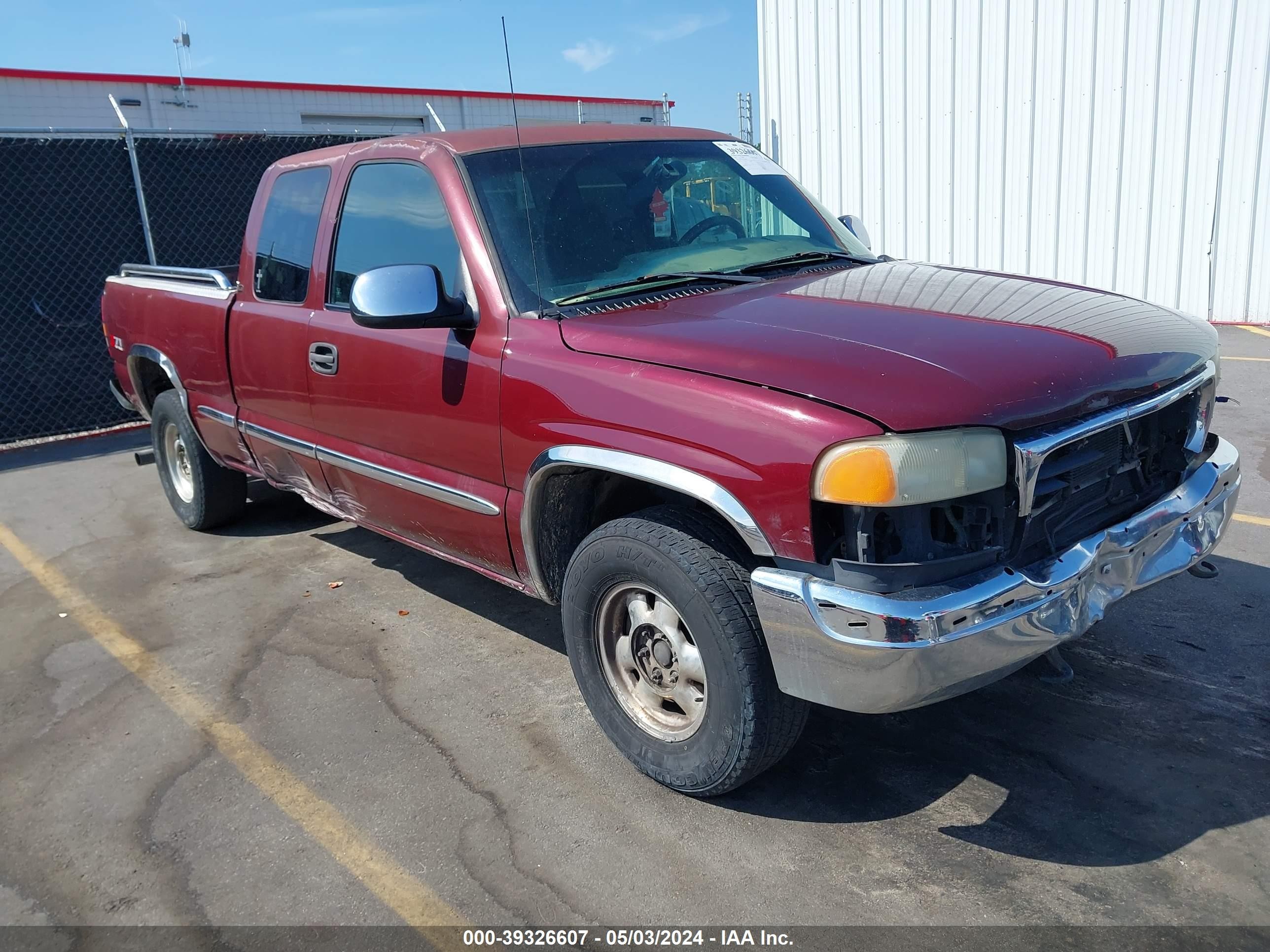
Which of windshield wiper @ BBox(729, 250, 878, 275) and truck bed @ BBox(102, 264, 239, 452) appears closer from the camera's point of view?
windshield wiper @ BBox(729, 250, 878, 275)

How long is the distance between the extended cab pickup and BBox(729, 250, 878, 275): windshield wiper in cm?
3

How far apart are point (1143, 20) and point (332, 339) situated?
9.20 metres

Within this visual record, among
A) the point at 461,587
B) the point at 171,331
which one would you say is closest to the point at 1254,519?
the point at 461,587

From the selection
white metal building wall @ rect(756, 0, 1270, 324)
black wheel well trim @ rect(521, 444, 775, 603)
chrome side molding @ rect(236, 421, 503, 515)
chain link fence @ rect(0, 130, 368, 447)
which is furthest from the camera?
white metal building wall @ rect(756, 0, 1270, 324)

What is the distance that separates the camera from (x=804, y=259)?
396 cm

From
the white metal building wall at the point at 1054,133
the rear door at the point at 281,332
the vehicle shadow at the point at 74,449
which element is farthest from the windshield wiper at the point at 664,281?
the white metal building wall at the point at 1054,133

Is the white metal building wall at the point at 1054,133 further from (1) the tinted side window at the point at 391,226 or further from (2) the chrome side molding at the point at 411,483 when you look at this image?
(2) the chrome side molding at the point at 411,483

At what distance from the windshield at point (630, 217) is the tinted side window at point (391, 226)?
220 millimetres

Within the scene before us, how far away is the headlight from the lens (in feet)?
7.95

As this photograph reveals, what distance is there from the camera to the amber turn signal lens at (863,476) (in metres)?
2.42

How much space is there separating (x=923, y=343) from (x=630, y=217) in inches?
54.0

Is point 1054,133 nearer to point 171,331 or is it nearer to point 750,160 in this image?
point 750,160

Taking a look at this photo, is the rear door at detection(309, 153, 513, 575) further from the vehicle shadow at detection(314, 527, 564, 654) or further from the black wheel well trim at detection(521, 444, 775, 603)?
the vehicle shadow at detection(314, 527, 564, 654)

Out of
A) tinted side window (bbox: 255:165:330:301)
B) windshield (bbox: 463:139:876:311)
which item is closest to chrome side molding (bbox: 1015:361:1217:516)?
windshield (bbox: 463:139:876:311)
